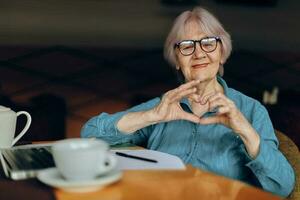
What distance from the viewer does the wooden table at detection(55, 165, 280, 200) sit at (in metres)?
0.90

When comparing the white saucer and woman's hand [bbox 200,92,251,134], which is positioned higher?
woman's hand [bbox 200,92,251,134]

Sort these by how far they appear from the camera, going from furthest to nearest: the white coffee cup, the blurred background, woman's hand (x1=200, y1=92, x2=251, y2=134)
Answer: the blurred background, woman's hand (x1=200, y1=92, x2=251, y2=134), the white coffee cup

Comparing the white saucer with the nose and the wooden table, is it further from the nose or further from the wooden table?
the nose

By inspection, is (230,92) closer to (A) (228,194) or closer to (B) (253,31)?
(A) (228,194)

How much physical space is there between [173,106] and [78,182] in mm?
460

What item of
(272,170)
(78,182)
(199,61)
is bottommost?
(272,170)

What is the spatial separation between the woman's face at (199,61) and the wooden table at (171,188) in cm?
42

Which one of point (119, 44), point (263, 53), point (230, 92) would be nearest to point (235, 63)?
point (263, 53)

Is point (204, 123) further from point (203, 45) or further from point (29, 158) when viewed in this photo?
point (29, 158)

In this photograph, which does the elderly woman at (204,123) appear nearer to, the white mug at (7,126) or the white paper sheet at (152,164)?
the white paper sheet at (152,164)

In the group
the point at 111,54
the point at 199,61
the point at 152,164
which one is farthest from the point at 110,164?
the point at 111,54

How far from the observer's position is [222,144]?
137 cm

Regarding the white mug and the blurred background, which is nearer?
the white mug

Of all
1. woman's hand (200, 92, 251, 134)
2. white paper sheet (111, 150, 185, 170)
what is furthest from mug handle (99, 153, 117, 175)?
woman's hand (200, 92, 251, 134)
